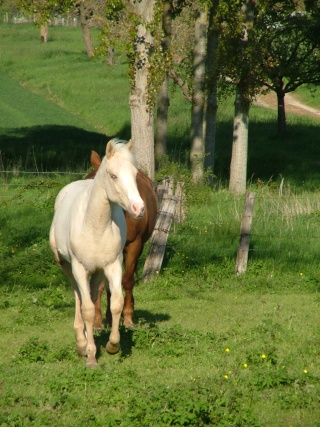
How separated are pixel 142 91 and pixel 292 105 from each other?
120 feet

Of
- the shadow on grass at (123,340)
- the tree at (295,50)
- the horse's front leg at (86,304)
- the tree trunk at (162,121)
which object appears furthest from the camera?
the tree at (295,50)

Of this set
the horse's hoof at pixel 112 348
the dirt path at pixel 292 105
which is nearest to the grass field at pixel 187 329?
the horse's hoof at pixel 112 348

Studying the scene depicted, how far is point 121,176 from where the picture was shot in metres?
7.96

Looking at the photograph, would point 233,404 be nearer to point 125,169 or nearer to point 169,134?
point 125,169

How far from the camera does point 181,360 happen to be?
29.1 ft

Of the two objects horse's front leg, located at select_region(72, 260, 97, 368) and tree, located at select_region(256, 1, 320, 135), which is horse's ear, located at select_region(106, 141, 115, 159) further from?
tree, located at select_region(256, 1, 320, 135)

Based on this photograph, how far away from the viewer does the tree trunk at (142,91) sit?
16.8 metres

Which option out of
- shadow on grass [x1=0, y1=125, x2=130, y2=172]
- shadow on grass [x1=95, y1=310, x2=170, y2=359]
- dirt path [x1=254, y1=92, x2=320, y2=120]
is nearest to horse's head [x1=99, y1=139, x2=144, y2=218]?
shadow on grass [x1=95, y1=310, x2=170, y2=359]

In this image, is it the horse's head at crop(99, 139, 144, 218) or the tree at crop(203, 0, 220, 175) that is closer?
the horse's head at crop(99, 139, 144, 218)

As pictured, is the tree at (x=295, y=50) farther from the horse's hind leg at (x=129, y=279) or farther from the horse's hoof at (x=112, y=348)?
the horse's hoof at (x=112, y=348)

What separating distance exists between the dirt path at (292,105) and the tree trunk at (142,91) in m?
31.0

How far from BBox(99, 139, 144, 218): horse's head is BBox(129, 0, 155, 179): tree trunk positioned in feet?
28.6

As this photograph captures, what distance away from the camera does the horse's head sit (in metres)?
7.84

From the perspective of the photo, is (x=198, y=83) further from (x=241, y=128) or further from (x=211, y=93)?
(x=241, y=128)
